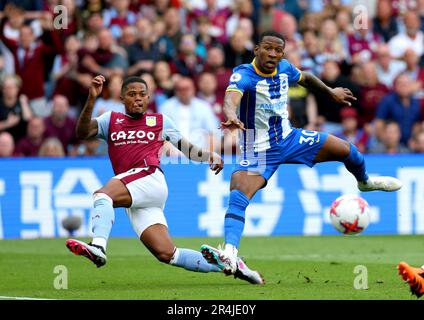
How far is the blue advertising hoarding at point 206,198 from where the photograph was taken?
16.5 meters

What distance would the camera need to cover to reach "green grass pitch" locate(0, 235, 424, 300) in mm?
9539

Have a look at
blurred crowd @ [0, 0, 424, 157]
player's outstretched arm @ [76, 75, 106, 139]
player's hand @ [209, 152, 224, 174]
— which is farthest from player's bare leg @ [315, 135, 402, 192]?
→ blurred crowd @ [0, 0, 424, 157]

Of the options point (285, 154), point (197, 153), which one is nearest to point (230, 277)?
point (285, 154)

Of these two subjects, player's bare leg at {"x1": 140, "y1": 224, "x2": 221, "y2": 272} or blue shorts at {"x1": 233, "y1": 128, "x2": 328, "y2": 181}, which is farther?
blue shorts at {"x1": 233, "y1": 128, "x2": 328, "y2": 181}

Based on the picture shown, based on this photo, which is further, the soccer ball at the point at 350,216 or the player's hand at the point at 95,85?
the soccer ball at the point at 350,216

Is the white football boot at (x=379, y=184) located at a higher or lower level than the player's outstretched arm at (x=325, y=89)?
lower

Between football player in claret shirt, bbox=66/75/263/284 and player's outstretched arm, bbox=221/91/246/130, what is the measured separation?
1.82 ft

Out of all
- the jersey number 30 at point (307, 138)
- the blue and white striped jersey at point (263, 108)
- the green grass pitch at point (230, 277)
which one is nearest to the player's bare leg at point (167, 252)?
the green grass pitch at point (230, 277)

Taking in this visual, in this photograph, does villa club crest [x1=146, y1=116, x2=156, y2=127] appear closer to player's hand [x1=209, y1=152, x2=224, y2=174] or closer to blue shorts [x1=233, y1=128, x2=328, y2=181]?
player's hand [x1=209, y1=152, x2=224, y2=174]

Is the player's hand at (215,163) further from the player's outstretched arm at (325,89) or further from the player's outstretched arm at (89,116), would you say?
the player's outstretched arm at (325,89)

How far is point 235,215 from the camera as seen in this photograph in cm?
1038
